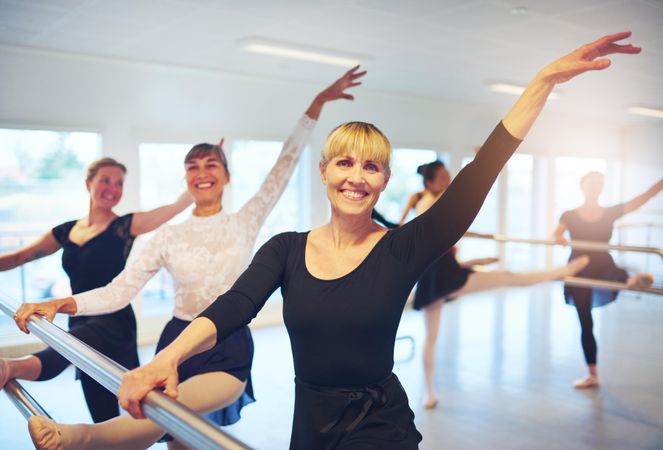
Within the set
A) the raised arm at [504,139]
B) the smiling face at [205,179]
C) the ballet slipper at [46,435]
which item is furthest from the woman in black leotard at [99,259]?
the raised arm at [504,139]

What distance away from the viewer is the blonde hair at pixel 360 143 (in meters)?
1.38

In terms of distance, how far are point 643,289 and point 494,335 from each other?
2.36m

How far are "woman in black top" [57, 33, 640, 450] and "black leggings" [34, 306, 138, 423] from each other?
120 cm

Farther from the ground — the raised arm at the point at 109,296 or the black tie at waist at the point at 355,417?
the raised arm at the point at 109,296

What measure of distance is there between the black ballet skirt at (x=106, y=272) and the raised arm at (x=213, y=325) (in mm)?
1222

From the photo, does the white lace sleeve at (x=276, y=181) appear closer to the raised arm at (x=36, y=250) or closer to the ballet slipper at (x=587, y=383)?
the raised arm at (x=36, y=250)

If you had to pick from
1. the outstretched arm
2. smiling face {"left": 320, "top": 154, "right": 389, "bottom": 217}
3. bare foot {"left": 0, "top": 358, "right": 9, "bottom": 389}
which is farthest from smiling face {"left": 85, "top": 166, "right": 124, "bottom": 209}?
the outstretched arm

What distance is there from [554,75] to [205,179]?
1328mm

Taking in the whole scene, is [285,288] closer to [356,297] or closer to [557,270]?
[356,297]

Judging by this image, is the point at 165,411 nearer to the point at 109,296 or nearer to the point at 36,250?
the point at 109,296

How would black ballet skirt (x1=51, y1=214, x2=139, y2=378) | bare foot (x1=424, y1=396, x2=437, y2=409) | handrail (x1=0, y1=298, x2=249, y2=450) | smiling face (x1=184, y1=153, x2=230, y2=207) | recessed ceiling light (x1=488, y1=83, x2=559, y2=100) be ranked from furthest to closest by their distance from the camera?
recessed ceiling light (x1=488, y1=83, x2=559, y2=100)
bare foot (x1=424, y1=396, x2=437, y2=409)
black ballet skirt (x1=51, y1=214, x2=139, y2=378)
smiling face (x1=184, y1=153, x2=230, y2=207)
handrail (x1=0, y1=298, x2=249, y2=450)

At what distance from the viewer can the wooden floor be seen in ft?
11.3

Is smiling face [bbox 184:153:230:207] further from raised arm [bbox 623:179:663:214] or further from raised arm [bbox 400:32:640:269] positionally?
raised arm [bbox 623:179:663:214]

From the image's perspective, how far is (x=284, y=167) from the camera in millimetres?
2361
